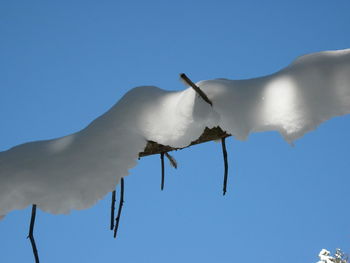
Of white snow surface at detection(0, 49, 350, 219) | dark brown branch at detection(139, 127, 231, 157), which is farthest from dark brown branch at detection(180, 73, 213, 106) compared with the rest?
dark brown branch at detection(139, 127, 231, 157)

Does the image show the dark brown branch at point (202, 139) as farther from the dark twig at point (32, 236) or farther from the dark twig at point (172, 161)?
the dark twig at point (172, 161)

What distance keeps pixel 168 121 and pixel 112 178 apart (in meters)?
0.25

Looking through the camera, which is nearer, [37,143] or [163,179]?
[37,143]

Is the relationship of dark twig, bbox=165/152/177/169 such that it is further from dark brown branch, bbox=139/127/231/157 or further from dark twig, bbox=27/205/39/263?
dark twig, bbox=27/205/39/263

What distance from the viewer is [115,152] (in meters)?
1.33

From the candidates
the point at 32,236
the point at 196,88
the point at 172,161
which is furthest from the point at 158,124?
the point at 172,161

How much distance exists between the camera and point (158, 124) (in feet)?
4.38

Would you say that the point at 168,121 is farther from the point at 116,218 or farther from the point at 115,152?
the point at 116,218

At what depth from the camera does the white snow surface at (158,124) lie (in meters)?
1.14

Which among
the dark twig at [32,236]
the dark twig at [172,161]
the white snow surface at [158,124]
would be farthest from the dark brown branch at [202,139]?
the dark twig at [172,161]

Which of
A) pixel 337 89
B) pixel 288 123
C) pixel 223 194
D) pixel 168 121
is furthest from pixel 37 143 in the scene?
pixel 337 89

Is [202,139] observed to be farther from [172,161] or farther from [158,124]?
[172,161]

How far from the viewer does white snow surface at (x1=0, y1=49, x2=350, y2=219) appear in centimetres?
114

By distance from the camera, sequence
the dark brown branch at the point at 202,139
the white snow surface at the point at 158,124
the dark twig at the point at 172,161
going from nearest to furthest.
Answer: the white snow surface at the point at 158,124
the dark brown branch at the point at 202,139
the dark twig at the point at 172,161
